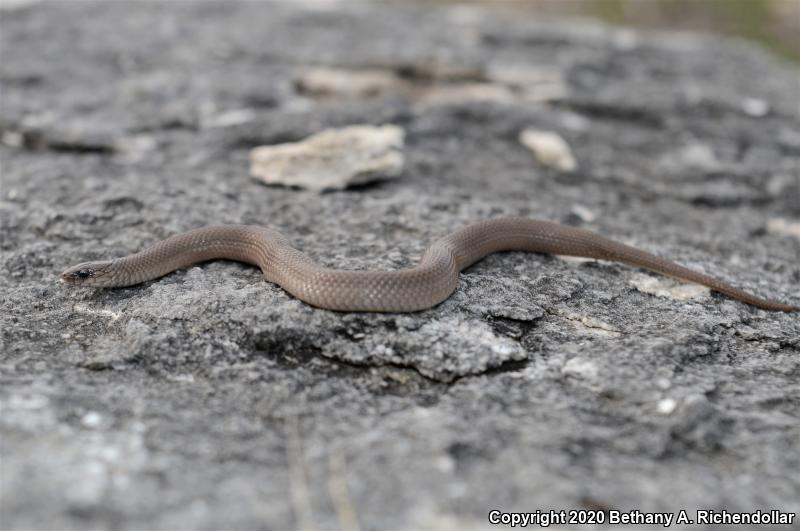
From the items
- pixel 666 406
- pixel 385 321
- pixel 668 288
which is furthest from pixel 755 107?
pixel 385 321

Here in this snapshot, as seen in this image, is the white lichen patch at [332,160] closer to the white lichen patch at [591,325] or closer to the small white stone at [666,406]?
the white lichen patch at [591,325]

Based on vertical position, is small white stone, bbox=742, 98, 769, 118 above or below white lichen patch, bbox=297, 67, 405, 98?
below

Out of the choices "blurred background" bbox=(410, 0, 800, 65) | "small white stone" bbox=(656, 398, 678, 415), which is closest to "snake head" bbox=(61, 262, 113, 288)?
"small white stone" bbox=(656, 398, 678, 415)

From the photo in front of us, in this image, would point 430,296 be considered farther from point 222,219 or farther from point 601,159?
point 601,159

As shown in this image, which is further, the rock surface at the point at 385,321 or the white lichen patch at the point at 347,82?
the white lichen patch at the point at 347,82

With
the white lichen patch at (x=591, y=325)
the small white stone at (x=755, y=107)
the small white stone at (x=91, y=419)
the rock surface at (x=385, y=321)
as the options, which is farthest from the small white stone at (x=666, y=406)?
the small white stone at (x=755, y=107)

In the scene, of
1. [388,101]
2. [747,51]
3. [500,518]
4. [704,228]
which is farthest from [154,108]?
[747,51]

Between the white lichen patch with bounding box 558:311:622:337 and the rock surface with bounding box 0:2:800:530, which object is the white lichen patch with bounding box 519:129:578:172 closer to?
the rock surface with bounding box 0:2:800:530
